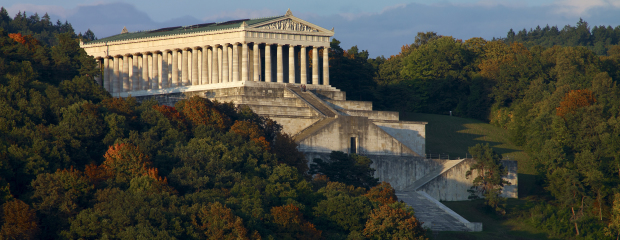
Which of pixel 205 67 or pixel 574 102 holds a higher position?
pixel 205 67

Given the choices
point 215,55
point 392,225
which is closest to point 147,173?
point 392,225

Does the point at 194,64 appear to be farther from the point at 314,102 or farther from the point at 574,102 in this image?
the point at 574,102

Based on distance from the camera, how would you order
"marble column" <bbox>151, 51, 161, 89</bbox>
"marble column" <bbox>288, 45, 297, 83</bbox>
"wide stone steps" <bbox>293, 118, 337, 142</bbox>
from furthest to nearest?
1. "marble column" <bbox>151, 51, 161, 89</bbox>
2. "marble column" <bbox>288, 45, 297, 83</bbox>
3. "wide stone steps" <bbox>293, 118, 337, 142</bbox>

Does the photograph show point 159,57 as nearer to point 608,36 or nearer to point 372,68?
point 372,68

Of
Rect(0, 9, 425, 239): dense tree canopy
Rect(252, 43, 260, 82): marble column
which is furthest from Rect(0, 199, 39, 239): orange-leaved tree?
Rect(252, 43, 260, 82): marble column

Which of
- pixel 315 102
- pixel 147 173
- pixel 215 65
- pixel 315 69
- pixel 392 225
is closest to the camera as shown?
pixel 392 225

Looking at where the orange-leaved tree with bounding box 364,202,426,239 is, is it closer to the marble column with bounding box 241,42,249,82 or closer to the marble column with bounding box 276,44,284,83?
the marble column with bounding box 241,42,249,82

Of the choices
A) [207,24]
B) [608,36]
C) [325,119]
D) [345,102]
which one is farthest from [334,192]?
[608,36]
